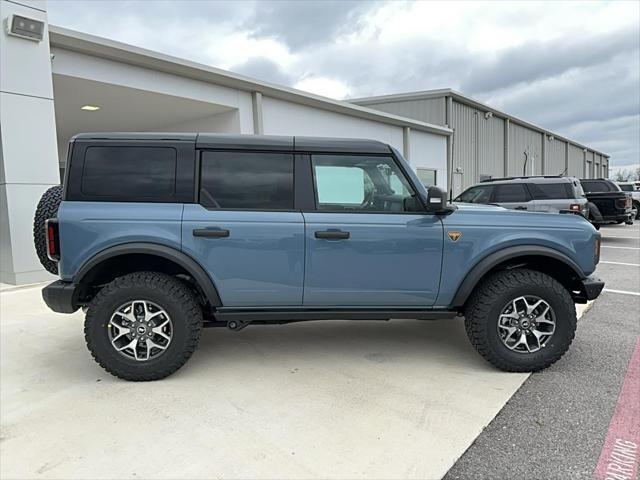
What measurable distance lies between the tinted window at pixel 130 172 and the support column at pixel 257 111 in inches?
275

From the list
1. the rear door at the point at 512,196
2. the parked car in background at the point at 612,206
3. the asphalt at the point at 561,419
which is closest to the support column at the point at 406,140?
the rear door at the point at 512,196

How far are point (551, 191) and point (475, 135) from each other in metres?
13.5

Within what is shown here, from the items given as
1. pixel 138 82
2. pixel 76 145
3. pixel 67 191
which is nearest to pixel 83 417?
pixel 67 191

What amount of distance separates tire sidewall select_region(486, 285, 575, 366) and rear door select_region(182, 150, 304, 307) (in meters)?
1.49

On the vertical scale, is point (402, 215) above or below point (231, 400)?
above

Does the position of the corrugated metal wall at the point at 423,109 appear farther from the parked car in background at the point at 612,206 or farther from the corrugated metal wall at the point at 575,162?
the corrugated metal wall at the point at 575,162

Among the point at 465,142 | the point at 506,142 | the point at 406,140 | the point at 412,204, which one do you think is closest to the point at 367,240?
the point at 412,204

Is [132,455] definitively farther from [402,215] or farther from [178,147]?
[402,215]

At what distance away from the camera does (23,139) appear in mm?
6215

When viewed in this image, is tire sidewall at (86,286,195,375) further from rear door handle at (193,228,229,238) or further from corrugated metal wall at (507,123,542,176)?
corrugated metal wall at (507,123,542,176)

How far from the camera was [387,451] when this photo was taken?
2.32 meters

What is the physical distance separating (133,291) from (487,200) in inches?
378

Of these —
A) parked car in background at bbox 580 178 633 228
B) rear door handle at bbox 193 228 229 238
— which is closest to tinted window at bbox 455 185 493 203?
parked car in background at bbox 580 178 633 228

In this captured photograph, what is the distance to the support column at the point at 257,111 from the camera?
32.3 feet
